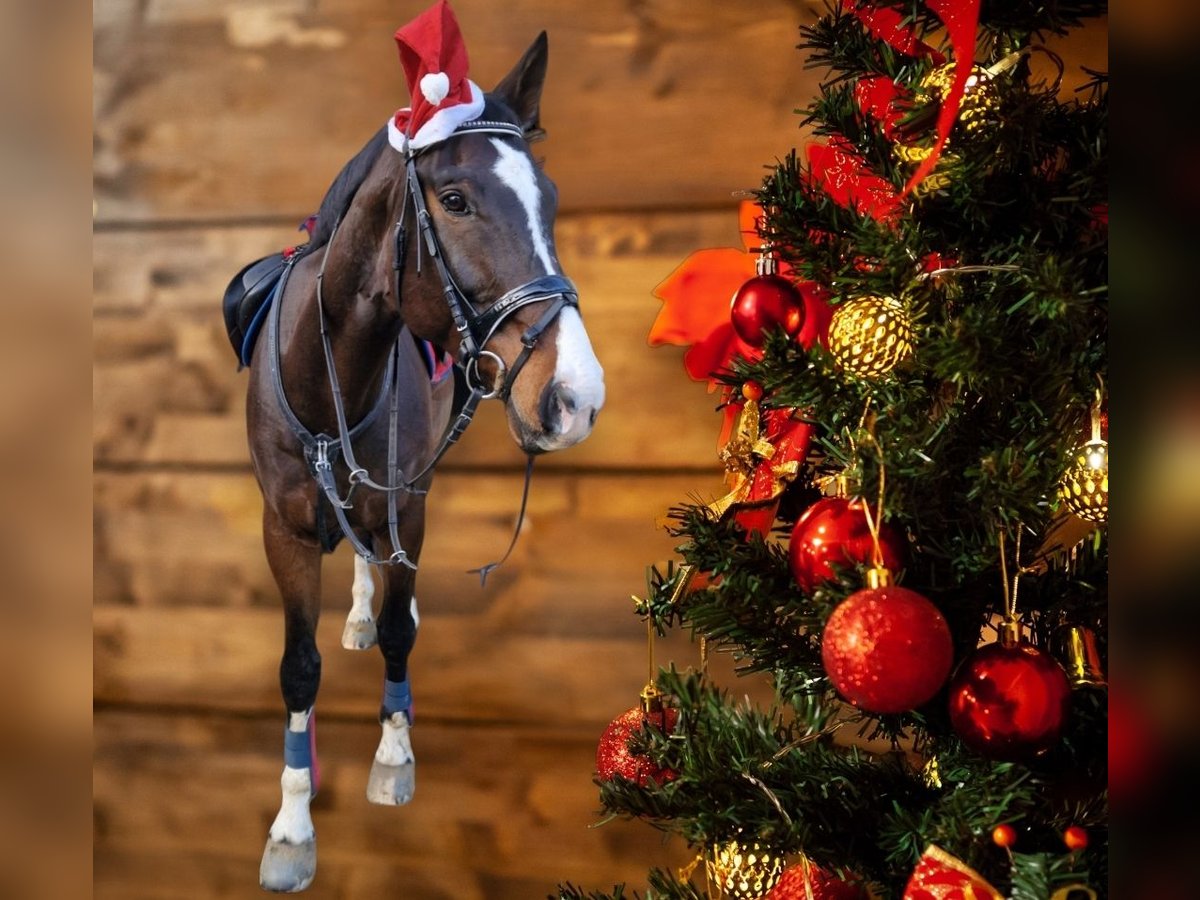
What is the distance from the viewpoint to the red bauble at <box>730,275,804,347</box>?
68 cm

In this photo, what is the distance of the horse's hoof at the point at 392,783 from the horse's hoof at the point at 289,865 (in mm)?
98

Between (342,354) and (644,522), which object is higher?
(342,354)

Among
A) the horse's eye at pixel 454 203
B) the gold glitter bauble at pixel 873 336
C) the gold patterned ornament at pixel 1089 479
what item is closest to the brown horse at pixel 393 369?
the horse's eye at pixel 454 203

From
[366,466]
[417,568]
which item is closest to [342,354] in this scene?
[366,466]

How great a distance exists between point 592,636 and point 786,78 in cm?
62

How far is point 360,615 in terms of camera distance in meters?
1.16

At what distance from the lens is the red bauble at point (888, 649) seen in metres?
0.50

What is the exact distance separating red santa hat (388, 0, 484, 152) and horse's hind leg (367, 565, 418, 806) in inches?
18.0

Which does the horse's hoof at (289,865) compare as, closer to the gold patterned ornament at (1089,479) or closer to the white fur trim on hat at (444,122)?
the white fur trim on hat at (444,122)

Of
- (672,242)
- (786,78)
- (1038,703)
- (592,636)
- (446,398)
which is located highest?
(786,78)

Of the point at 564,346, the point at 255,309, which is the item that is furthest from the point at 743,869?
the point at 255,309

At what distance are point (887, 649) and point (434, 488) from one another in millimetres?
720

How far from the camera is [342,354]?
3.45 feet
